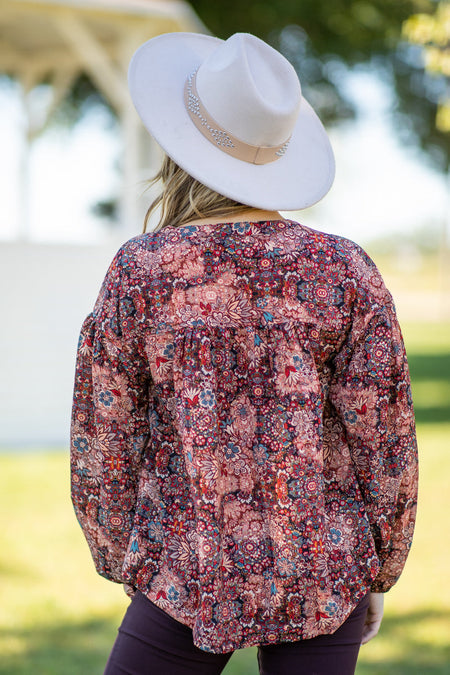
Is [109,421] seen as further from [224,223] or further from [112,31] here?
[112,31]

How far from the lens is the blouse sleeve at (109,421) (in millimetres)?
1632

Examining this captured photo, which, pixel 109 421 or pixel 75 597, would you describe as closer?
pixel 109 421

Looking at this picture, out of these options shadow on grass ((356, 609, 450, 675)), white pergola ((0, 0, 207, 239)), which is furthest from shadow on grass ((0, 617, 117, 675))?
white pergola ((0, 0, 207, 239))

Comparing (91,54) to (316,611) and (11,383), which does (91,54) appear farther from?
(316,611)

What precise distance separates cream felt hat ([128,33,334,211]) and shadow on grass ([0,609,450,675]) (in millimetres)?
2377

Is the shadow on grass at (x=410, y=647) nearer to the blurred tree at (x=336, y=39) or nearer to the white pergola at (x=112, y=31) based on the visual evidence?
the white pergola at (x=112, y=31)

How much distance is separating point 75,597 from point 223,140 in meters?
3.01

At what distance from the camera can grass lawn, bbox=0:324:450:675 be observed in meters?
3.44

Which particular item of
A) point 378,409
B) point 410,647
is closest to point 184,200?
point 378,409

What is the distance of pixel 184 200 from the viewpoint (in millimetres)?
1725

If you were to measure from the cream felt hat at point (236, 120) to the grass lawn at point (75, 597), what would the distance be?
2.38 meters

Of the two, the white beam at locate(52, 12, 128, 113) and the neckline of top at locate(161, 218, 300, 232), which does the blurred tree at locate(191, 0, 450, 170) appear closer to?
the white beam at locate(52, 12, 128, 113)

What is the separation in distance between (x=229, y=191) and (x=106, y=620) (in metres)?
2.78

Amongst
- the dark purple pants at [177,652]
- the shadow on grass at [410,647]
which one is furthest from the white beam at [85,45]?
the dark purple pants at [177,652]
